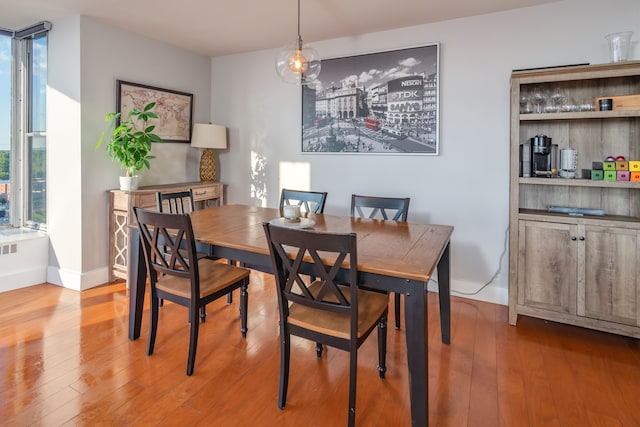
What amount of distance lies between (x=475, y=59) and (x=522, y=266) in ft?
5.71

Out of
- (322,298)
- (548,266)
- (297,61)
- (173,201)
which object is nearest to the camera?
(322,298)

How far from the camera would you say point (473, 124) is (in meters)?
3.20

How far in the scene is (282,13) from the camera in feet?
10.3

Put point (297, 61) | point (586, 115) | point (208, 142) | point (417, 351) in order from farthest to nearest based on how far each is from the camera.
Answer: point (208, 142)
point (586, 115)
point (297, 61)
point (417, 351)

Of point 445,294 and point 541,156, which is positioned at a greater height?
point 541,156

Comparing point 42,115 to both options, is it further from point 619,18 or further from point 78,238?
point 619,18

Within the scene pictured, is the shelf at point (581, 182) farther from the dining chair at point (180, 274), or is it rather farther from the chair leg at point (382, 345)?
the dining chair at point (180, 274)

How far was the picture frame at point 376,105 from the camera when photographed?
3.35 m

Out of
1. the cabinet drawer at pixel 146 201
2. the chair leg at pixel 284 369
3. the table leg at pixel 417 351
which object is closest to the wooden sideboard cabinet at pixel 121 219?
the cabinet drawer at pixel 146 201

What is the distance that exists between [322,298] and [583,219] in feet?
6.39

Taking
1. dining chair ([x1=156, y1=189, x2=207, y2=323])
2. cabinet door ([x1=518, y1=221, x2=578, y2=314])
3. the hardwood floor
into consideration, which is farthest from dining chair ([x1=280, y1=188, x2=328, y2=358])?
cabinet door ([x1=518, y1=221, x2=578, y2=314])

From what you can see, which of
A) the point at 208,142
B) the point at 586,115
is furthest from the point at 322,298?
the point at 208,142

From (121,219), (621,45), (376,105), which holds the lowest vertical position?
(121,219)

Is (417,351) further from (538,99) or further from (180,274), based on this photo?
(538,99)
